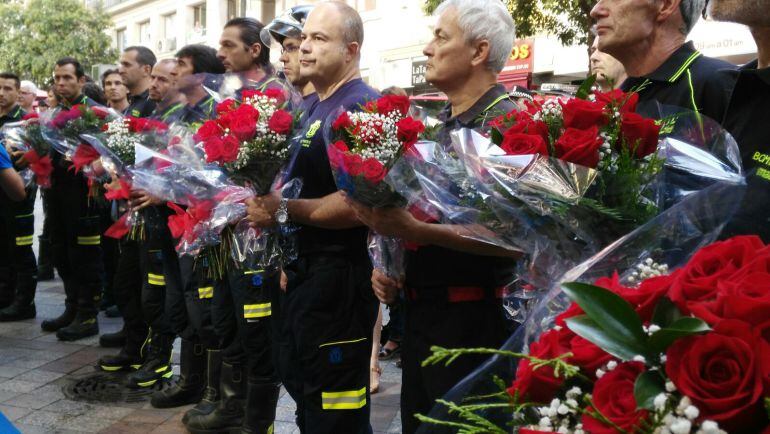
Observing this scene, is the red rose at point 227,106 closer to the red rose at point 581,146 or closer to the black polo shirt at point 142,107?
the red rose at point 581,146

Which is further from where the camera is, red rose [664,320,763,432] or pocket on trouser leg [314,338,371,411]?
pocket on trouser leg [314,338,371,411]

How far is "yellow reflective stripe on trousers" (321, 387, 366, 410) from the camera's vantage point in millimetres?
3416

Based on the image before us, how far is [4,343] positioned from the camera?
22.7 feet

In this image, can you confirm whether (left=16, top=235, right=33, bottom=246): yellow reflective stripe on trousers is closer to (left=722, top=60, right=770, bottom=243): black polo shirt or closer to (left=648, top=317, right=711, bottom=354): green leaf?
(left=722, top=60, right=770, bottom=243): black polo shirt

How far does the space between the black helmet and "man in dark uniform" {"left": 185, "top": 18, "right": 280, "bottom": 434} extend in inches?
9.0

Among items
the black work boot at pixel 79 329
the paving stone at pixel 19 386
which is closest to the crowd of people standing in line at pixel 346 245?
the paving stone at pixel 19 386

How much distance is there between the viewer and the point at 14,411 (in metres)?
5.18

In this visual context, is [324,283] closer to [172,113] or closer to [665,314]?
[172,113]

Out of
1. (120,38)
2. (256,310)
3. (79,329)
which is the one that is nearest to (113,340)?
(79,329)

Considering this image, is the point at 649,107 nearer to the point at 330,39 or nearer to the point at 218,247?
the point at 330,39

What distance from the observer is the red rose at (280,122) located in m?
3.47

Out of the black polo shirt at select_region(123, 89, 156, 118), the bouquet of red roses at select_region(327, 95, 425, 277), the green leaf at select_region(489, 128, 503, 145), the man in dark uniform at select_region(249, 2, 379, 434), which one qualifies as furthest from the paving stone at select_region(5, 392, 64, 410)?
the green leaf at select_region(489, 128, 503, 145)

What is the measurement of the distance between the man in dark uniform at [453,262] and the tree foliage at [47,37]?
119 ft

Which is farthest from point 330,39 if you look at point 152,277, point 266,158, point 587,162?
point 152,277
